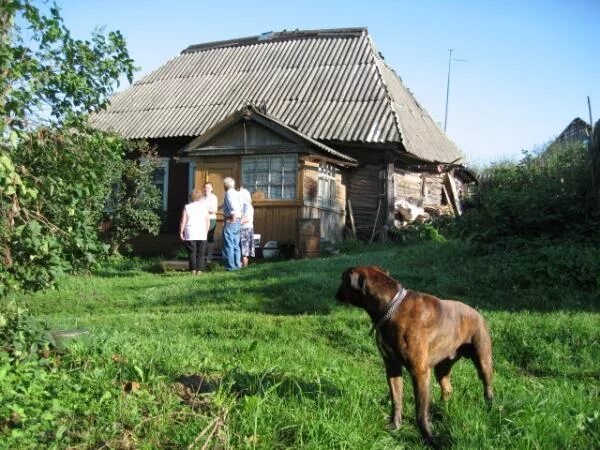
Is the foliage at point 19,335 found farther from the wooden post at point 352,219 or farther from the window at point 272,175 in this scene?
the wooden post at point 352,219

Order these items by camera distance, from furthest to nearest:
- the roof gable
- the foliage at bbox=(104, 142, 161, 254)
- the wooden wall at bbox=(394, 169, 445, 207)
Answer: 1. the wooden wall at bbox=(394, 169, 445, 207)
2. the foliage at bbox=(104, 142, 161, 254)
3. the roof gable

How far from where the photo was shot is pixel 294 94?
17.8 m

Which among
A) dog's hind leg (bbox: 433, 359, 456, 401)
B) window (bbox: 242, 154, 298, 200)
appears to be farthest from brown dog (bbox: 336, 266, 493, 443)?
window (bbox: 242, 154, 298, 200)

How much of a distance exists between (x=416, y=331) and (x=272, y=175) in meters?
11.4

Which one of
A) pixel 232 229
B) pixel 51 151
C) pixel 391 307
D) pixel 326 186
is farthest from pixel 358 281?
pixel 326 186

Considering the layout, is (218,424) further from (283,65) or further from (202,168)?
(283,65)

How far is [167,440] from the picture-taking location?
347cm

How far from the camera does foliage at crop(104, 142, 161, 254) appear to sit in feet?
49.8

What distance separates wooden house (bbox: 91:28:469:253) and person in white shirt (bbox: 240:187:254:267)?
1.84 metres

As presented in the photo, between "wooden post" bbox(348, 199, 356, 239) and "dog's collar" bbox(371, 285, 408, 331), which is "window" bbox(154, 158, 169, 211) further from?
"dog's collar" bbox(371, 285, 408, 331)

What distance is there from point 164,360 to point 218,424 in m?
1.41

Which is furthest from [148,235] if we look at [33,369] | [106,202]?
[33,369]

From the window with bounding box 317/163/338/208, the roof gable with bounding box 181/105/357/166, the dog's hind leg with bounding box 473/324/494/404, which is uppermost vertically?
the roof gable with bounding box 181/105/357/166

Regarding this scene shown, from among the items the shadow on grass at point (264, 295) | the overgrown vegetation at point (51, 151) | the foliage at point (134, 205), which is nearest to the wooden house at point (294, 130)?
the foliage at point (134, 205)
